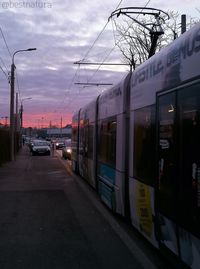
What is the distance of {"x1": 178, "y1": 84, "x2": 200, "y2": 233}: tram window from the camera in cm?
539

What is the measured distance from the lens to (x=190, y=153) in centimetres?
561

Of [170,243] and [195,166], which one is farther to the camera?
[170,243]

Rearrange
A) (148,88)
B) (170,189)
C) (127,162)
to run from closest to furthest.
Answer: (170,189) → (148,88) → (127,162)

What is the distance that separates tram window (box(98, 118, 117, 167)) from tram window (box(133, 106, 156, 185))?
8.00ft

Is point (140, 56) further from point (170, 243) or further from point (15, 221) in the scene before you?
point (170, 243)

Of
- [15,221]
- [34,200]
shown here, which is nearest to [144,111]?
[15,221]

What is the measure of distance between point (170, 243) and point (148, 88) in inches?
98.6

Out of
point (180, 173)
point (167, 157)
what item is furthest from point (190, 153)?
point (167, 157)

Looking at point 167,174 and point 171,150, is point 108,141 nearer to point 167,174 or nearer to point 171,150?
point 167,174

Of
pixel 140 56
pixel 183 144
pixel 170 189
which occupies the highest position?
pixel 140 56

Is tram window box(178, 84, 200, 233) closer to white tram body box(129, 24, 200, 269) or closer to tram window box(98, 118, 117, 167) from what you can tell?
white tram body box(129, 24, 200, 269)

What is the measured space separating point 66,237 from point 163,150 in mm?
3377

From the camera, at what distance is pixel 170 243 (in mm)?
6383

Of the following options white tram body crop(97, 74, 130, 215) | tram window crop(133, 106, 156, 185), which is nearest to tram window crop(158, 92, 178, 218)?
tram window crop(133, 106, 156, 185)
